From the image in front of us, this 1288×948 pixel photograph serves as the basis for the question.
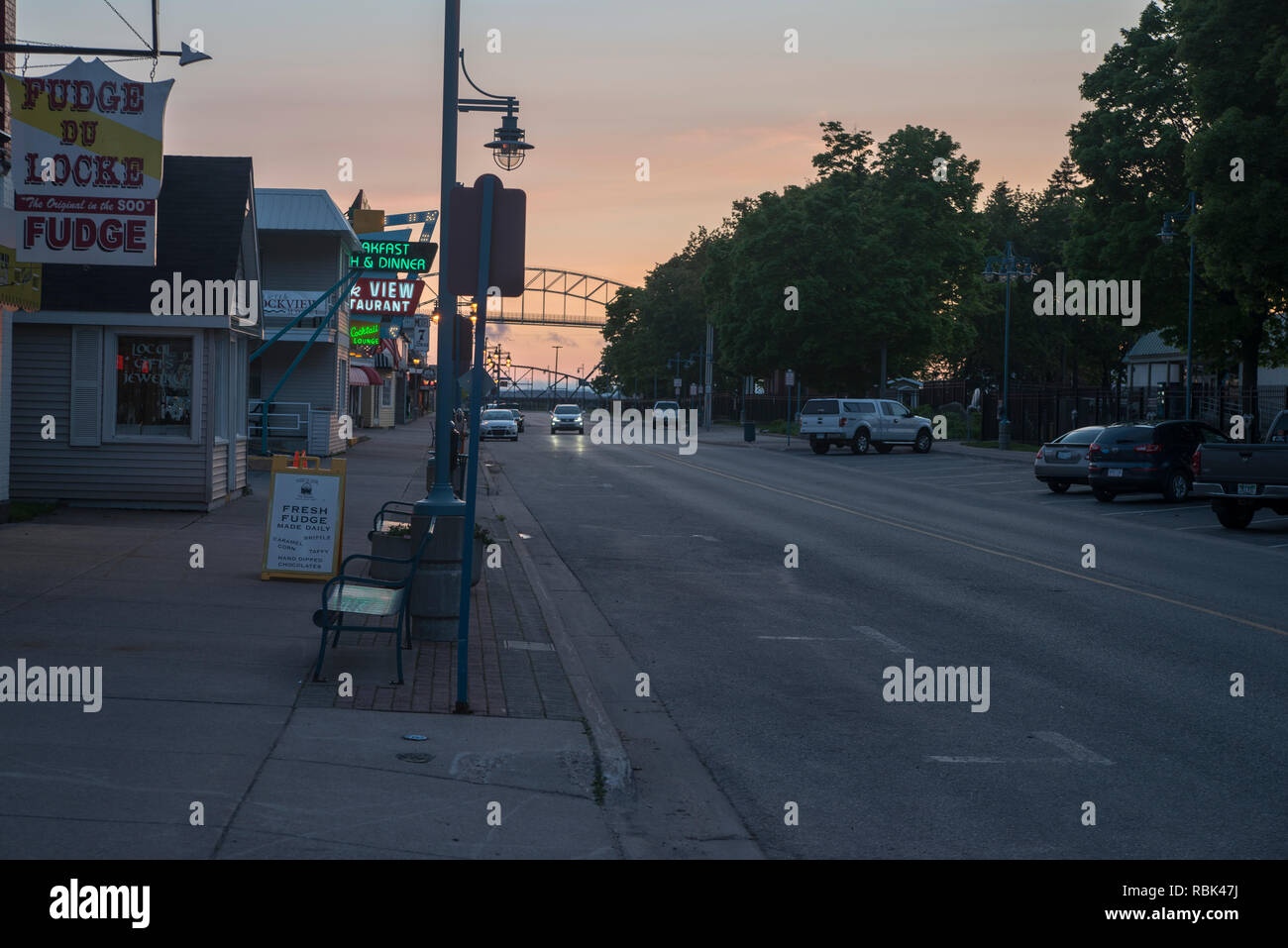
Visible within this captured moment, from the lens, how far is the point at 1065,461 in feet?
96.2

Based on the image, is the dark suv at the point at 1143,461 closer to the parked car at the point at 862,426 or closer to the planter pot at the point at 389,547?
the planter pot at the point at 389,547

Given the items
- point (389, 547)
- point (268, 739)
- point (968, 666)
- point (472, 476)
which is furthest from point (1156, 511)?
point (268, 739)

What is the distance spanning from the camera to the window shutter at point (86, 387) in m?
19.5

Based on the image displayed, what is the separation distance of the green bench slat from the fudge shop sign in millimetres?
7006

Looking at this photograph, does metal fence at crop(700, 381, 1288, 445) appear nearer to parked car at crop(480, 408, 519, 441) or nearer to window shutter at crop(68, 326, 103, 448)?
parked car at crop(480, 408, 519, 441)

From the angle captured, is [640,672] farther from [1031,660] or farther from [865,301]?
[865,301]

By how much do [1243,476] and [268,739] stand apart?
18.4 metres

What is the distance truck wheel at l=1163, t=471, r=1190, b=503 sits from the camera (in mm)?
26906

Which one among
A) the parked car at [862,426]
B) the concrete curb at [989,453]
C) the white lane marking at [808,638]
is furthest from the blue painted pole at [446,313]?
the parked car at [862,426]

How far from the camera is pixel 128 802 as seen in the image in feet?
19.6

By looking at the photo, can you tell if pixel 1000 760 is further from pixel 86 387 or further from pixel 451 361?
pixel 86 387

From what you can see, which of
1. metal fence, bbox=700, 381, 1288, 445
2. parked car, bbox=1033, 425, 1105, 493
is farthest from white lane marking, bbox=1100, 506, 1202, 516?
metal fence, bbox=700, 381, 1288, 445

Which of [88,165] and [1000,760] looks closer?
[1000,760]

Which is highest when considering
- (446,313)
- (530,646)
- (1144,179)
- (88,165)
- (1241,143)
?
(1144,179)
